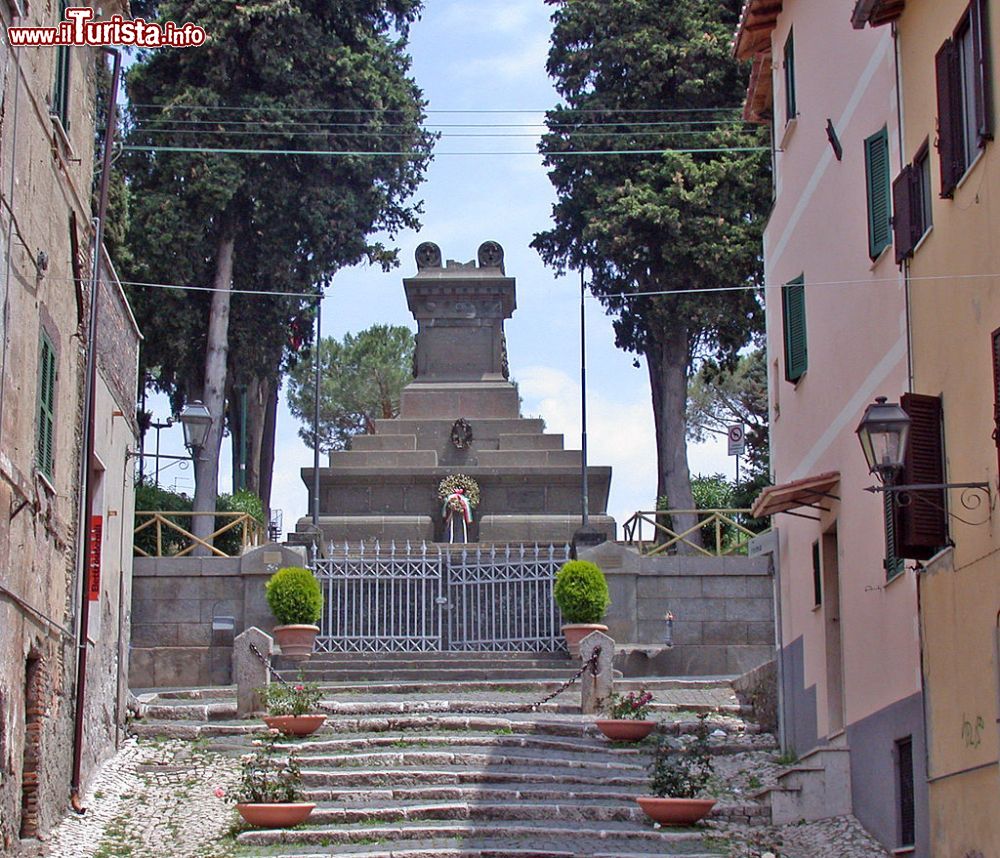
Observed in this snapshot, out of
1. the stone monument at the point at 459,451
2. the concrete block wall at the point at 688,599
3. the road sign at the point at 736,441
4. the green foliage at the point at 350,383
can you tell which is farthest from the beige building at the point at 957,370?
the green foliage at the point at 350,383

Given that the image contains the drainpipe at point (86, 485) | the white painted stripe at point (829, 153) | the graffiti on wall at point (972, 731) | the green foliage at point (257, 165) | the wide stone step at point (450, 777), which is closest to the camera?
the graffiti on wall at point (972, 731)

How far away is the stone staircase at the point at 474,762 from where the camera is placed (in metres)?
16.0

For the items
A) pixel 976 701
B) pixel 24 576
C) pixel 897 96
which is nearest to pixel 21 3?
pixel 24 576

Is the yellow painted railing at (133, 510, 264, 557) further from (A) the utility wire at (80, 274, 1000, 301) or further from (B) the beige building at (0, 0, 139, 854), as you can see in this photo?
(B) the beige building at (0, 0, 139, 854)

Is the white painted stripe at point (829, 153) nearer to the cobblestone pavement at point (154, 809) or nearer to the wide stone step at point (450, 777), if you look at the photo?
the wide stone step at point (450, 777)

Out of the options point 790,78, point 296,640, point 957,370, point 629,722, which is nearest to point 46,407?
point 629,722

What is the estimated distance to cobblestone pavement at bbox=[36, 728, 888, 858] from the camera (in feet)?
51.1

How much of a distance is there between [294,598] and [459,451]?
36.5 feet

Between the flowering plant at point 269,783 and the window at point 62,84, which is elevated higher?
the window at point 62,84

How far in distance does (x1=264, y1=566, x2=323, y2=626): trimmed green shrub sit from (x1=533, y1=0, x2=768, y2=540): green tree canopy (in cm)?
1348

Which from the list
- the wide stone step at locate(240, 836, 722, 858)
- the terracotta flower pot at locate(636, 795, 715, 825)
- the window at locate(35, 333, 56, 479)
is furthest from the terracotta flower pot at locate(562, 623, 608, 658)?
the window at locate(35, 333, 56, 479)

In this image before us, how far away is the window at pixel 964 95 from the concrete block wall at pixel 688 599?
14.3 meters

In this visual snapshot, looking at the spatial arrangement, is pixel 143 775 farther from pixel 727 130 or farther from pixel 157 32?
pixel 727 130

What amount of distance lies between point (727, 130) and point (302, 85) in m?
9.23
